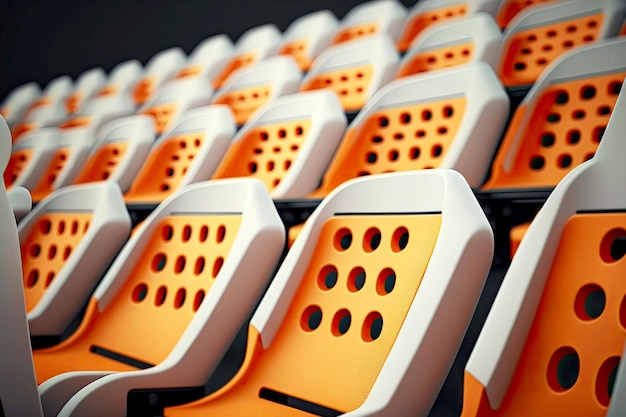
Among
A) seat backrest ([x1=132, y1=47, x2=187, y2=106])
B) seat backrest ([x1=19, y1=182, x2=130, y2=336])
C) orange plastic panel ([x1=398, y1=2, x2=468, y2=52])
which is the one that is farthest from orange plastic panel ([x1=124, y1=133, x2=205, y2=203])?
seat backrest ([x1=132, y1=47, x2=187, y2=106])

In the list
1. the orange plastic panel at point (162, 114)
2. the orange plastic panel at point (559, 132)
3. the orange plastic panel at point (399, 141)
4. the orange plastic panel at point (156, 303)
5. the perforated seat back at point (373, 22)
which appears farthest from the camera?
the perforated seat back at point (373, 22)

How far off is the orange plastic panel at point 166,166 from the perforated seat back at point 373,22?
862 millimetres

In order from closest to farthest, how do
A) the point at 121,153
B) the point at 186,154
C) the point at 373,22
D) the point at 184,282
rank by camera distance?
the point at 184,282, the point at 186,154, the point at 121,153, the point at 373,22

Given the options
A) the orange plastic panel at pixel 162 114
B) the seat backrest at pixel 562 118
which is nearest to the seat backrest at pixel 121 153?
the orange plastic panel at pixel 162 114

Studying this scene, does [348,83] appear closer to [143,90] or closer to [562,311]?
[562,311]

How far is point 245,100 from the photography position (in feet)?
5.99

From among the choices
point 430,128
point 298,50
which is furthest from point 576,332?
point 298,50

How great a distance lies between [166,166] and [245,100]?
14.9 inches

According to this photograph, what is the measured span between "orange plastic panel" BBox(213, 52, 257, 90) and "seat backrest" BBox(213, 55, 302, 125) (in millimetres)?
460

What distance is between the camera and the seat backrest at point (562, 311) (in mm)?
489

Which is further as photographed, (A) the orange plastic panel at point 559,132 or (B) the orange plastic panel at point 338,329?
(A) the orange plastic panel at point 559,132

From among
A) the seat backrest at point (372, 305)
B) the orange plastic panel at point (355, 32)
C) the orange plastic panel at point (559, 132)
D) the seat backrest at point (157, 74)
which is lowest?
the seat backrest at point (157, 74)

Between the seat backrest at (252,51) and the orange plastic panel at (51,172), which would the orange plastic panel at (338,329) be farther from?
the seat backrest at (252,51)

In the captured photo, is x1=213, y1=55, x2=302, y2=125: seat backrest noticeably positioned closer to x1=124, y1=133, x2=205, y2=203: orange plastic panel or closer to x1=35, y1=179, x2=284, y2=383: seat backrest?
x1=124, y1=133, x2=205, y2=203: orange plastic panel
